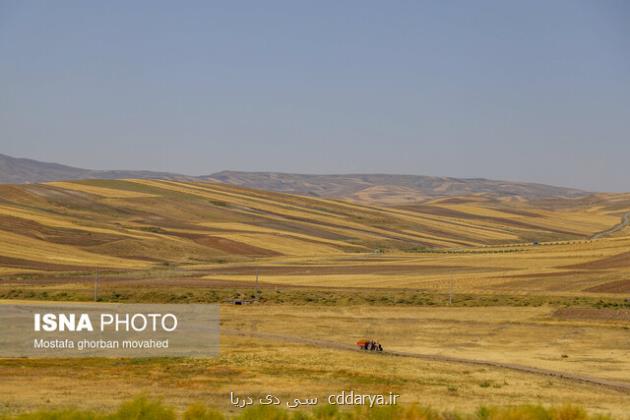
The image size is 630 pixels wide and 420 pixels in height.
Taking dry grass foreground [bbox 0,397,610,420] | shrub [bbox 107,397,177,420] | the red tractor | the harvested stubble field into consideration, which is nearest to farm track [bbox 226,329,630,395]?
the red tractor

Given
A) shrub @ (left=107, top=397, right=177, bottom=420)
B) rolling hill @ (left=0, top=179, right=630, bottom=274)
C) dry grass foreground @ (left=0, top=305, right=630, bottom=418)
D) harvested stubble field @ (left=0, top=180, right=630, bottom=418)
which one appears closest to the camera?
shrub @ (left=107, top=397, right=177, bottom=420)

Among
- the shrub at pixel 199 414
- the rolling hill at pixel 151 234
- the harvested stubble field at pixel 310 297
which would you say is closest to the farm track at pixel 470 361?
the harvested stubble field at pixel 310 297

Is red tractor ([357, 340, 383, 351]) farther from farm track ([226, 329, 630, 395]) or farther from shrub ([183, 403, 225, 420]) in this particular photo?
shrub ([183, 403, 225, 420])

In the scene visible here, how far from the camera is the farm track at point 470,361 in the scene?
43469 millimetres

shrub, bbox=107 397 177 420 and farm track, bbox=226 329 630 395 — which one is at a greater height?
shrub, bbox=107 397 177 420

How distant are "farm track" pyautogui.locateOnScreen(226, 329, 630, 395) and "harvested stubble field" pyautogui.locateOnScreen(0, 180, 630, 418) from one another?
0.62 m

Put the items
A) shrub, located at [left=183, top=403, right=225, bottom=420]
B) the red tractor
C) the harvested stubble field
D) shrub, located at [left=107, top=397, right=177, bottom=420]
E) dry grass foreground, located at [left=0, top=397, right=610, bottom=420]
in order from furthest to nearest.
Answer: the red tractor < the harvested stubble field < shrub, located at [left=183, top=403, right=225, bottom=420] < shrub, located at [left=107, top=397, right=177, bottom=420] < dry grass foreground, located at [left=0, top=397, right=610, bottom=420]

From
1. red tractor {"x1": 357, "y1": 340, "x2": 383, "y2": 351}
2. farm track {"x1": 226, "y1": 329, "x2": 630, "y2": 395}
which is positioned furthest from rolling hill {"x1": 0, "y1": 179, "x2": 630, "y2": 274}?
red tractor {"x1": 357, "y1": 340, "x2": 383, "y2": 351}

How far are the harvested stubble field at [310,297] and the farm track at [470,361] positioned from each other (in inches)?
24.5

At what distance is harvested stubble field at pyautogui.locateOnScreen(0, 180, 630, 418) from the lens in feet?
134

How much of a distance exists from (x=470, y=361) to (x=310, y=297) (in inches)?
1427

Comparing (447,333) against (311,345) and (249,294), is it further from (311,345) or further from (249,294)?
(249,294)

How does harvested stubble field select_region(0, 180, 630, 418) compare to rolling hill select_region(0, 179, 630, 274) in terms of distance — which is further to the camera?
rolling hill select_region(0, 179, 630, 274)

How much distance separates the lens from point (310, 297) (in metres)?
85.6
